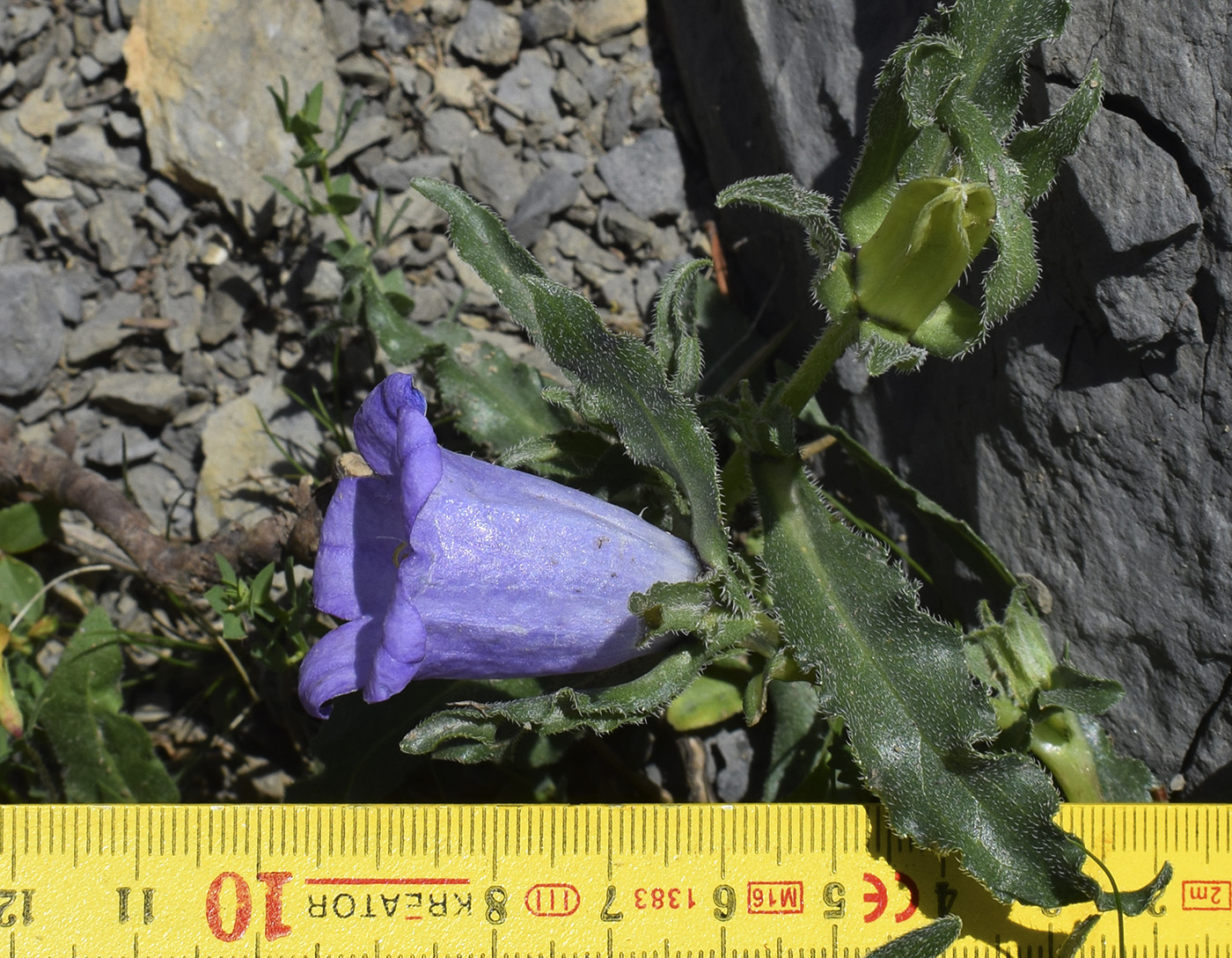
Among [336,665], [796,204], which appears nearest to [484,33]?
[796,204]

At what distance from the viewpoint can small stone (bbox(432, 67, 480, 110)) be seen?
443 cm

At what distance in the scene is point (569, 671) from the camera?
2734 mm

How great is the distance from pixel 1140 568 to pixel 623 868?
1962 mm

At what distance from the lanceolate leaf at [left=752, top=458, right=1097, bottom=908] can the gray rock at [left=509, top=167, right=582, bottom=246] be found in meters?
2.09

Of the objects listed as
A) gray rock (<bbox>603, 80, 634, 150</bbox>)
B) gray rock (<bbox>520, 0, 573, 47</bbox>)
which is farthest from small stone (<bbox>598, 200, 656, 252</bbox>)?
gray rock (<bbox>520, 0, 573, 47</bbox>)

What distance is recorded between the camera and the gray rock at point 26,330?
4086 millimetres

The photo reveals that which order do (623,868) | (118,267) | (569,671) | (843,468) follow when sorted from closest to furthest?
(569,671)
(623,868)
(843,468)
(118,267)

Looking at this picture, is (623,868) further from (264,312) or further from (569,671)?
(264,312)

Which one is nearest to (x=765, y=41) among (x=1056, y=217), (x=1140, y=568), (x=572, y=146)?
(x=572, y=146)

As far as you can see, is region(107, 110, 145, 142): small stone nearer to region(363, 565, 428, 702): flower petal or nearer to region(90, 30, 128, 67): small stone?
region(90, 30, 128, 67): small stone

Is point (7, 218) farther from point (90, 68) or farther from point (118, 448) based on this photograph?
point (118, 448)

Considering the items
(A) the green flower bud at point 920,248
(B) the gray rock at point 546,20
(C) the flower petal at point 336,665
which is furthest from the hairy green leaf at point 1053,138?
(B) the gray rock at point 546,20

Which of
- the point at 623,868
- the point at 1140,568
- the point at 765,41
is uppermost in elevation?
the point at 765,41

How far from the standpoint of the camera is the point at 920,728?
276 cm
